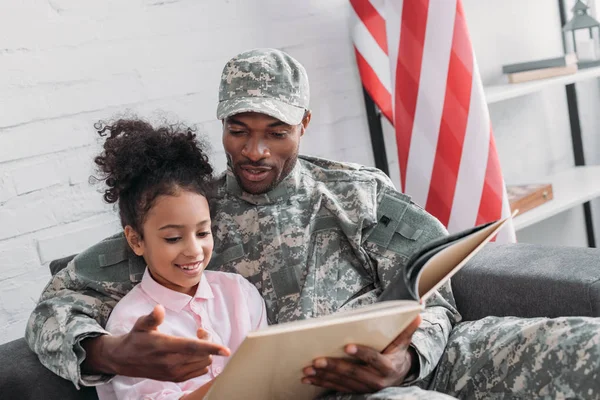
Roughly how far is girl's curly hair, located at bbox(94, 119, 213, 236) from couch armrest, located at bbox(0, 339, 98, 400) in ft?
0.96

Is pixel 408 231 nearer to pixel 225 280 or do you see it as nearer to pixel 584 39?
pixel 225 280

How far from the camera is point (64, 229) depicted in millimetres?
2088

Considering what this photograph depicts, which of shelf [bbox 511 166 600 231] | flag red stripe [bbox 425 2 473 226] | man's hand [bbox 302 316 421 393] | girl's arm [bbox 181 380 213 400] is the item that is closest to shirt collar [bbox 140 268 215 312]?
girl's arm [bbox 181 380 213 400]

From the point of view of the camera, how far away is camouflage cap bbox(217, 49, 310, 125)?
1.69m

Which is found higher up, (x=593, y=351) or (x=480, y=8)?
(x=480, y=8)

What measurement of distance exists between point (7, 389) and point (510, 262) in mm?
940

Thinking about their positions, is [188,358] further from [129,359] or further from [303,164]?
[303,164]

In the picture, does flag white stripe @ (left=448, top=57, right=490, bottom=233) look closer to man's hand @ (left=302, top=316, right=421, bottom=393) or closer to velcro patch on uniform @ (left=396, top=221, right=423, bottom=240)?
velcro patch on uniform @ (left=396, top=221, right=423, bottom=240)

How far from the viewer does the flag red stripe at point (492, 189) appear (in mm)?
2357

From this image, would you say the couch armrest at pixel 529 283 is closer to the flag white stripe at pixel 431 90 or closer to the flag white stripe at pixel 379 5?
the flag white stripe at pixel 431 90

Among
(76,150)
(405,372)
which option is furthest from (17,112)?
(405,372)

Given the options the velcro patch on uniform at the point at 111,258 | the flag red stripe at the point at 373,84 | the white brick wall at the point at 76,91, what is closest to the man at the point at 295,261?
the velcro patch on uniform at the point at 111,258

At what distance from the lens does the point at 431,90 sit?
2.35 meters

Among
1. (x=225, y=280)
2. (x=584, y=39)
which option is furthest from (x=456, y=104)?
(x=584, y=39)
